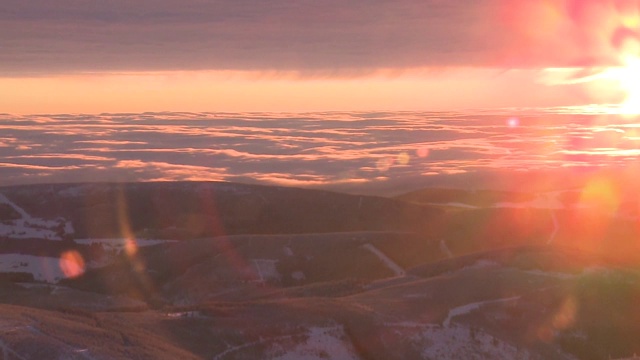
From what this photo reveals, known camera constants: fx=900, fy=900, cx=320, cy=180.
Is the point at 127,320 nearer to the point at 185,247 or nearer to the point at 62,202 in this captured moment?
the point at 185,247

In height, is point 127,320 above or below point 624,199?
above

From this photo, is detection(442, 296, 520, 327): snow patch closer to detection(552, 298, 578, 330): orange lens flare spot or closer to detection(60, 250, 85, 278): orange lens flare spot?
detection(552, 298, 578, 330): orange lens flare spot

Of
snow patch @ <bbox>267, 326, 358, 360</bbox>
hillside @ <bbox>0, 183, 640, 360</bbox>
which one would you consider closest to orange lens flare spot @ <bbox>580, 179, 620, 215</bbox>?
hillside @ <bbox>0, 183, 640, 360</bbox>

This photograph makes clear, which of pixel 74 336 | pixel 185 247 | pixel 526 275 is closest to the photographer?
pixel 74 336

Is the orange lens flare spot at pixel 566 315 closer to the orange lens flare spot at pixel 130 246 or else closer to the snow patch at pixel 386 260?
the snow patch at pixel 386 260

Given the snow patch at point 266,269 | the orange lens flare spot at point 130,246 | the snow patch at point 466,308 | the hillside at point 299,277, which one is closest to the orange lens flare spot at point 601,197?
the hillside at point 299,277

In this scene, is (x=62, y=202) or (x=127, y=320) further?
(x=62, y=202)

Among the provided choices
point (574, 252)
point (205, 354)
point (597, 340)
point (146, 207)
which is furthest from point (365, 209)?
point (205, 354)

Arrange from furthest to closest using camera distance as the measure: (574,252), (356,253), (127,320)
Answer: (356,253) < (574,252) < (127,320)

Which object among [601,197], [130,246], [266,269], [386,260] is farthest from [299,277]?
[601,197]
